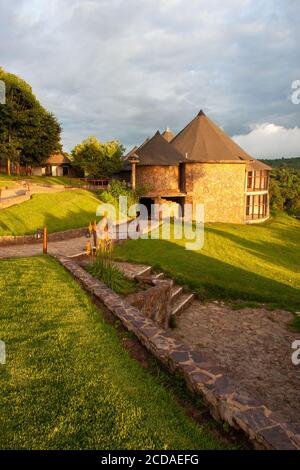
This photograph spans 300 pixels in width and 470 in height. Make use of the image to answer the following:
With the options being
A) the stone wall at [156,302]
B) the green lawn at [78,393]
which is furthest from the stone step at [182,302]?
the green lawn at [78,393]

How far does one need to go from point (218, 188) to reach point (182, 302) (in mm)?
24031

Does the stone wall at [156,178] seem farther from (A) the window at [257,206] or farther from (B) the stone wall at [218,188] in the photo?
(A) the window at [257,206]

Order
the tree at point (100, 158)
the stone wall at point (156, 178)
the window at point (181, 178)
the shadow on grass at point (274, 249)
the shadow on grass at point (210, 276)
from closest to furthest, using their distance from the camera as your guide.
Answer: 1. the shadow on grass at point (210, 276)
2. the shadow on grass at point (274, 249)
3. the stone wall at point (156, 178)
4. the window at point (181, 178)
5. the tree at point (100, 158)

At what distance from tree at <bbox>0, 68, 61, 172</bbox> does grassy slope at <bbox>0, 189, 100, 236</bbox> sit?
14.8 meters

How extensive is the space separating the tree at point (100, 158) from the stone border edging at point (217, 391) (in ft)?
114

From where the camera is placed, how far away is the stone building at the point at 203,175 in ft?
107

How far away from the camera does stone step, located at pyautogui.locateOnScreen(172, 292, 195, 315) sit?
427 inches

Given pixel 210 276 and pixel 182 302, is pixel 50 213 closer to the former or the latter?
pixel 210 276

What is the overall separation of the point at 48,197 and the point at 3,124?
1717cm

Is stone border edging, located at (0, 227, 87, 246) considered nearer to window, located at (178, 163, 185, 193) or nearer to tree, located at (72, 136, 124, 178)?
window, located at (178, 163, 185, 193)

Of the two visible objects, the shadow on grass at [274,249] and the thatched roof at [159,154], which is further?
the thatched roof at [159,154]

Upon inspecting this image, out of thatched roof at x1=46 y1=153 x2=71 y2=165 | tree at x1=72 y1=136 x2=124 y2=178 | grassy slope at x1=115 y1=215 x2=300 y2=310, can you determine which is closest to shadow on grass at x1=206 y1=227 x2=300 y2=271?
grassy slope at x1=115 y1=215 x2=300 y2=310

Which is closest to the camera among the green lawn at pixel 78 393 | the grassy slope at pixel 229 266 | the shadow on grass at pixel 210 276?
the green lawn at pixel 78 393
